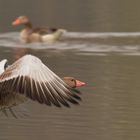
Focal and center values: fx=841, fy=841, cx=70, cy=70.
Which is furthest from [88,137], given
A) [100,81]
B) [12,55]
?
[12,55]

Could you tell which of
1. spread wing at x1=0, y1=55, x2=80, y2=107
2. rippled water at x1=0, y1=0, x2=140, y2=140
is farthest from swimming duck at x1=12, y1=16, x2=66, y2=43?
spread wing at x1=0, y1=55, x2=80, y2=107

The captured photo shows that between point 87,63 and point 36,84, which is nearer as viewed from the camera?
point 36,84

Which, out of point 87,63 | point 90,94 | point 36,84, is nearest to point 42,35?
point 87,63

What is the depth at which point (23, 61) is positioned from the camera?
304 inches

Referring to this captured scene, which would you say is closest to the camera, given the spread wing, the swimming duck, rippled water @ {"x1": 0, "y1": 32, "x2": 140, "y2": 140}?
the spread wing

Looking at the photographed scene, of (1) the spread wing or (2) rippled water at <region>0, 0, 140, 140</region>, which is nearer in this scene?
(1) the spread wing

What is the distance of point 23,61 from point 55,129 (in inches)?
78.7

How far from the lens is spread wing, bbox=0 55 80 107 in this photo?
727 cm

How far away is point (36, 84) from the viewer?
7.47m

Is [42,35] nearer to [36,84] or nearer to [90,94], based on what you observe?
[90,94]

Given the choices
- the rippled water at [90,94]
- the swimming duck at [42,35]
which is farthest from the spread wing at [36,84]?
the swimming duck at [42,35]

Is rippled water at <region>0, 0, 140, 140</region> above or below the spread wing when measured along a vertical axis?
below

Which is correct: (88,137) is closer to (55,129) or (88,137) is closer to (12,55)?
(55,129)

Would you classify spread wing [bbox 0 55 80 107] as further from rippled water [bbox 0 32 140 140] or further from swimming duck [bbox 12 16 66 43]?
swimming duck [bbox 12 16 66 43]
